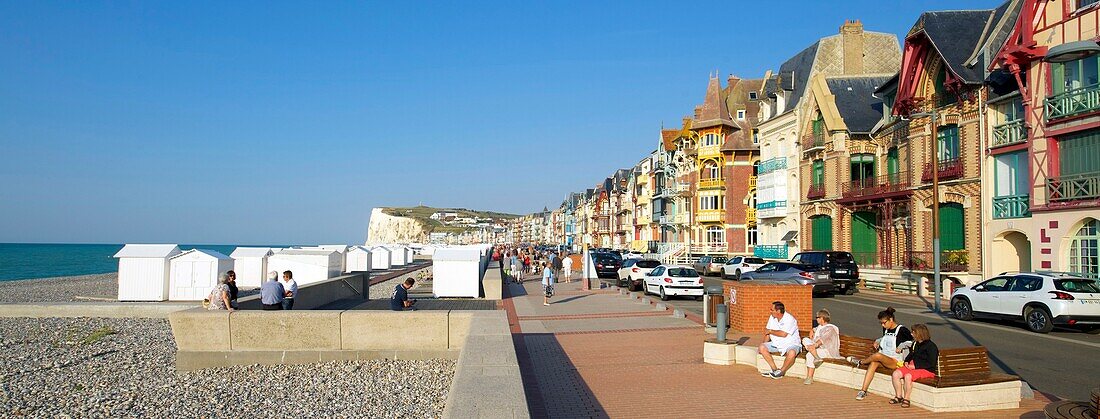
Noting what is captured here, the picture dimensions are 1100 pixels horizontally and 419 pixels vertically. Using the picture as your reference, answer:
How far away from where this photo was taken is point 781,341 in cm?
1094

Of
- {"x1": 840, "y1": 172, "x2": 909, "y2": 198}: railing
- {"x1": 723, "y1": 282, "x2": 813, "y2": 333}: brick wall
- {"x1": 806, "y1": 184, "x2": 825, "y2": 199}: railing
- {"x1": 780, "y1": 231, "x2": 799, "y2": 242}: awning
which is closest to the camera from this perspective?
{"x1": 723, "y1": 282, "x2": 813, "y2": 333}: brick wall

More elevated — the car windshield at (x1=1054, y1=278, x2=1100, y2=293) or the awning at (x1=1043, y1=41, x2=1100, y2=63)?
the awning at (x1=1043, y1=41, x2=1100, y2=63)

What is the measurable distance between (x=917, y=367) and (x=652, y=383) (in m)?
3.21

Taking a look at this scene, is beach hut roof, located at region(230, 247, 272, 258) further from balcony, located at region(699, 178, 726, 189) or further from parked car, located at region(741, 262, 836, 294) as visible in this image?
balcony, located at region(699, 178, 726, 189)

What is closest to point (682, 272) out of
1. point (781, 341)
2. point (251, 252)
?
point (781, 341)

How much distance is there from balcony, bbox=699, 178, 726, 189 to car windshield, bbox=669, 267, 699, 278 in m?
31.7

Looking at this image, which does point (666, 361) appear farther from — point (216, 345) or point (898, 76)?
point (898, 76)

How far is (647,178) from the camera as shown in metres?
82.9

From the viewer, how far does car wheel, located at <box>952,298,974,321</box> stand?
19.5 m

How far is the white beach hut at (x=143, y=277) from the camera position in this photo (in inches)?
997

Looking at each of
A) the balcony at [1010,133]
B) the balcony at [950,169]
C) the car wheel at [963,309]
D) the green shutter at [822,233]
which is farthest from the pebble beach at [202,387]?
the green shutter at [822,233]

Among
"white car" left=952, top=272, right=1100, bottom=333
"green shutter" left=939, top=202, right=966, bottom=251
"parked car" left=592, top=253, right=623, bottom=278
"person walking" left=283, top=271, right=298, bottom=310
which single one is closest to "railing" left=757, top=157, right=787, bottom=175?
"parked car" left=592, top=253, right=623, bottom=278

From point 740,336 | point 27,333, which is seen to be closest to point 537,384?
point 740,336

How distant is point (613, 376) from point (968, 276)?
22.0 metres
